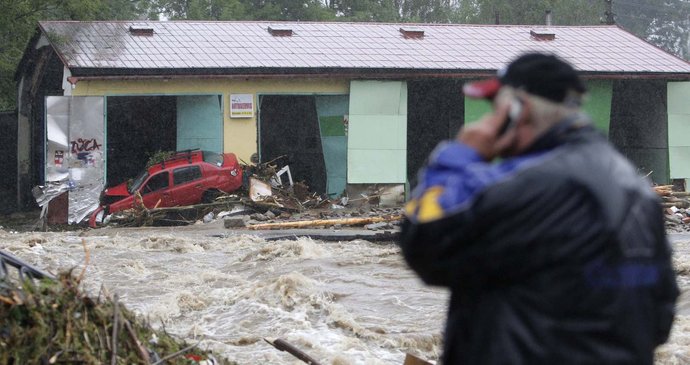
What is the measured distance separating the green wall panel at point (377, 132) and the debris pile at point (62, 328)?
20.2 meters

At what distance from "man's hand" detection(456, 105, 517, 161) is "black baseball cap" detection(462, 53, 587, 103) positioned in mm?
83

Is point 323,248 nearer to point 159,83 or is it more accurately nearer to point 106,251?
point 106,251

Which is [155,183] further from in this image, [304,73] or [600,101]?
[600,101]

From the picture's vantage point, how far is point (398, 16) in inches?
2215

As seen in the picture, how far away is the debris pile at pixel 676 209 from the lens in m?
21.4

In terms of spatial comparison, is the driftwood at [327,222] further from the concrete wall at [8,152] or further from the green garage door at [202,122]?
the concrete wall at [8,152]

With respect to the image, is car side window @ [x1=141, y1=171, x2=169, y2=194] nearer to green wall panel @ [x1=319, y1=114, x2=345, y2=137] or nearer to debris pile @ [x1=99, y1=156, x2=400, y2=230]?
debris pile @ [x1=99, y1=156, x2=400, y2=230]

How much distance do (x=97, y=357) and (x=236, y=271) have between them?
9.57 meters

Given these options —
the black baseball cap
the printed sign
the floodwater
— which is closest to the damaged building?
the printed sign

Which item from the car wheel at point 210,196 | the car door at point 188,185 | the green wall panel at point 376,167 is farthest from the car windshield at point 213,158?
the green wall panel at point 376,167

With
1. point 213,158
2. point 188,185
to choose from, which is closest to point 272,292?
point 188,185

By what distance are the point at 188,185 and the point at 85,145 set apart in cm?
277

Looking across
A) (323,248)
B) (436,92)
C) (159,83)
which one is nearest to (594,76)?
(436,92)

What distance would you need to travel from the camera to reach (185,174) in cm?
2311
